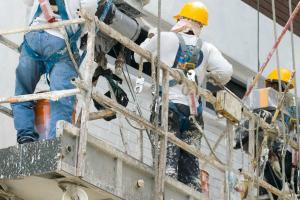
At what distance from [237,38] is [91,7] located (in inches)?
254

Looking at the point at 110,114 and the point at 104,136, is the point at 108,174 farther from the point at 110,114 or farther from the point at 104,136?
the point at 104,136

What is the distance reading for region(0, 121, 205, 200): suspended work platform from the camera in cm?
873

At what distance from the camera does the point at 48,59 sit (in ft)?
32.2

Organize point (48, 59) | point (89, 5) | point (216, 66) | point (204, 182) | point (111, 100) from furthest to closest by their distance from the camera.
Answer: point (204, 182)
point (216, 66)
point (48, 59)
point (89, 5)
point (111, 100)

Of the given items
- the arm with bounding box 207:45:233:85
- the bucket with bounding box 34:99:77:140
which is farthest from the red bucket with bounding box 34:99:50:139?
the arm with bounding box 207:45:233:85

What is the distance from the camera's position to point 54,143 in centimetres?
873

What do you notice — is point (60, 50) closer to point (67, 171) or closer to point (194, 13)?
point (67, 171)

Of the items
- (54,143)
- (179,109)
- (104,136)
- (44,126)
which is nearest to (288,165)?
(104,136)

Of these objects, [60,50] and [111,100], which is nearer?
[111,100]

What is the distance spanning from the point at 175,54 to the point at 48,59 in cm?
159

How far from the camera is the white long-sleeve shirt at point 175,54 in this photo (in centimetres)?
1082

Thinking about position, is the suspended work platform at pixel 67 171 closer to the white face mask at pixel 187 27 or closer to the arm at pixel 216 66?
the arm at pixel 216 66

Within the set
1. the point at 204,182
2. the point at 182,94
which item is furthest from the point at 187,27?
the point at 204,182

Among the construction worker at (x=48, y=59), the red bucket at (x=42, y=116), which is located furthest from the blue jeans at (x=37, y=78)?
the red bucket at (x=42, y=116)
